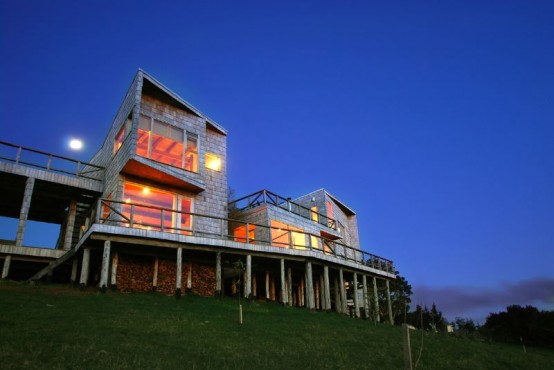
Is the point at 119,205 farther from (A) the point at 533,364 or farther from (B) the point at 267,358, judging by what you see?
(A) the point at 533,364

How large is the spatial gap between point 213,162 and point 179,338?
15162 mm

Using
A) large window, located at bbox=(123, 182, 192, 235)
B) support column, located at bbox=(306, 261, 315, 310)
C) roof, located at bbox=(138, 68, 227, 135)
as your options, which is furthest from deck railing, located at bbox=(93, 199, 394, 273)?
roof, located at bbox=(138, 68, 227, 135)

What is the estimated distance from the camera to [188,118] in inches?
969

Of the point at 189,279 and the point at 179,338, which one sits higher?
the point at 189,279

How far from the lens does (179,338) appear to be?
1097 centimetres

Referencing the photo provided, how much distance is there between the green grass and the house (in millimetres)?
2107

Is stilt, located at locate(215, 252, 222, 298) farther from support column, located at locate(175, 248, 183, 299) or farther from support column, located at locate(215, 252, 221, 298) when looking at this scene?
support column, located at locate(175, 248, 183, 299)

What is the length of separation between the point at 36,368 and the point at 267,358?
467 centimetres

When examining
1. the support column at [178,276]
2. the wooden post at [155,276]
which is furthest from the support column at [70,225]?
the support column at [178,276]

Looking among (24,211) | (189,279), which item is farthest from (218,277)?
(24,211)

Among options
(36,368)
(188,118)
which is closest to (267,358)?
(36,368)

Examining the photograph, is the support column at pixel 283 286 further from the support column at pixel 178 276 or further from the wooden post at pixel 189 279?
the support column at pixel 178 276

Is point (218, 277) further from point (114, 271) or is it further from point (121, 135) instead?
point (121, 135)

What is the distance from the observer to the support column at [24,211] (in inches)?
802
